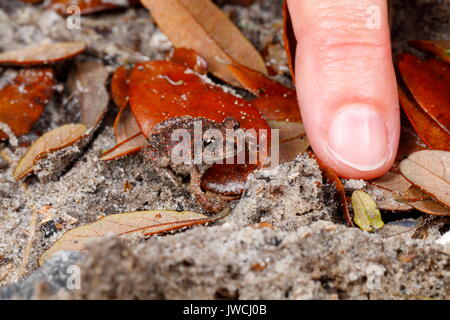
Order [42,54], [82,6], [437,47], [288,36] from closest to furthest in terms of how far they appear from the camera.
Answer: [437,47], [288,36], [42,54], [82,6]

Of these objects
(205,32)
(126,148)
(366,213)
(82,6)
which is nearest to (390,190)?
(366,213)

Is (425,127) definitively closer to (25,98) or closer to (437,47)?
(437,47)

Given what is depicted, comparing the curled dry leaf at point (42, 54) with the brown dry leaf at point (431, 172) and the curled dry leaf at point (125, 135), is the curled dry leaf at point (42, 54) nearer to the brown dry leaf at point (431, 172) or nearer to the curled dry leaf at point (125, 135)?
the curled dry leaf at point (125, 135)

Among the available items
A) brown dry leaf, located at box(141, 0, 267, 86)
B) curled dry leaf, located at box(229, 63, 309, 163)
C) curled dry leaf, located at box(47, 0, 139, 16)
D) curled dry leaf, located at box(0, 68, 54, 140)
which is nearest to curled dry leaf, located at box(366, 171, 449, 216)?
curled dry leaf, located at box(229, 63, 309, 163)

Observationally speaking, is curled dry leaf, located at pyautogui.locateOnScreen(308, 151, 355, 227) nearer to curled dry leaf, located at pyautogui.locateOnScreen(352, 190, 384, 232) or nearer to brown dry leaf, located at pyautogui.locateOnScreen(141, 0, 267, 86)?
curled dry leaf, located at pyautogui.locateOnScreen(352, 190, 384, 232)

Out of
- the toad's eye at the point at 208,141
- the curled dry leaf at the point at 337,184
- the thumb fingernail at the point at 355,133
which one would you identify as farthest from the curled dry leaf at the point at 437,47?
the toad's eye at the point at 208,141
